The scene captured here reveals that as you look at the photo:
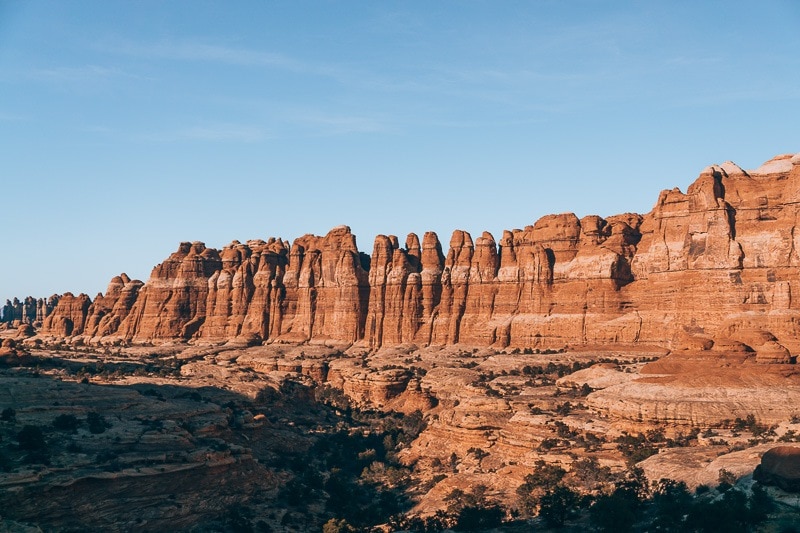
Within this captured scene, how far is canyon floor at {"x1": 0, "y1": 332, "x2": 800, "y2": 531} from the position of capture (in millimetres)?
51688

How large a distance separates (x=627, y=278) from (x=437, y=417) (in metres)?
35.7

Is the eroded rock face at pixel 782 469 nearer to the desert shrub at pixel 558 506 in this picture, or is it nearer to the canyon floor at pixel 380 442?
the canyon floor at pixel 380 442

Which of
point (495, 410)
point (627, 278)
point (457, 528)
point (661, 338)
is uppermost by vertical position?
point (627, 278)

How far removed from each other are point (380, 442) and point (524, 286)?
128 feet

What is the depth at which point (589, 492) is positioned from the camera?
5888cm

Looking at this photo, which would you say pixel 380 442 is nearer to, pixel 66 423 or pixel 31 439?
pixel 66 423

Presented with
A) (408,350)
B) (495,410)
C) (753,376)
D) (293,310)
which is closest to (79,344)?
(293,310)

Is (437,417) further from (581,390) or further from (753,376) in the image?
(753,376)

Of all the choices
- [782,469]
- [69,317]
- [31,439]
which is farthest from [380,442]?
[69,317]

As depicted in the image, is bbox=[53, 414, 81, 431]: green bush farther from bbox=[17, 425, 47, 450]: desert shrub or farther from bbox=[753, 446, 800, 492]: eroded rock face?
bbox=[753, 446, 800, 492]: eroded rock face

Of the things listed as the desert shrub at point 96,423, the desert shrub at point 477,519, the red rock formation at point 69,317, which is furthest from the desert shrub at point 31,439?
the red rock formation at point 69,317

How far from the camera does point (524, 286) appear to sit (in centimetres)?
11788

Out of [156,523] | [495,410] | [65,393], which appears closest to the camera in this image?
[156,523]

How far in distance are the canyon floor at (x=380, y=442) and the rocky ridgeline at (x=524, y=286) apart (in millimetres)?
8579
